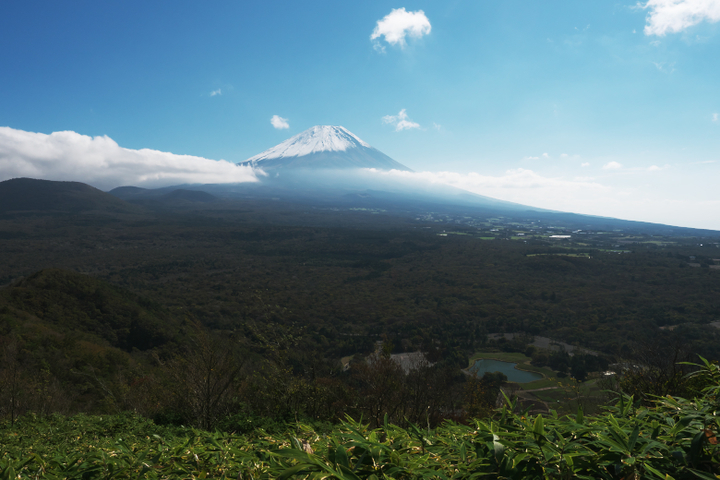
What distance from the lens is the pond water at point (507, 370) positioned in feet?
87.0

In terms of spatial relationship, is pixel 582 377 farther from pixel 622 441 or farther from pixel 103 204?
pixel 103 204

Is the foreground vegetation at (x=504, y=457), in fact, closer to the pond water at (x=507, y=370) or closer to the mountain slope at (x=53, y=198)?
the pond water at (x=507, y=370)

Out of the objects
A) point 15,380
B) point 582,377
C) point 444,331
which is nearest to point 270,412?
point 15,380

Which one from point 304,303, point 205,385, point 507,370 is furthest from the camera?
point 304,303

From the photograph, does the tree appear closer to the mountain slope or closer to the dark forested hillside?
the dark forested hillside

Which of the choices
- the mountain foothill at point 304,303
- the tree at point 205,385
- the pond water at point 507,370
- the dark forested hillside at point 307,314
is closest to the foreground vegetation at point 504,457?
the dark forested hillside at point 307,314

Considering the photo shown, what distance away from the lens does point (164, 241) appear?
89.4 m

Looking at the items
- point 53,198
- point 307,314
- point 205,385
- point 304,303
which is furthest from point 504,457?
point 53,198

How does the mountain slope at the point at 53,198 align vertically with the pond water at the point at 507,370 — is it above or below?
above

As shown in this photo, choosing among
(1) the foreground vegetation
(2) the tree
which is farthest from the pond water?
(1) the foreground vegetation

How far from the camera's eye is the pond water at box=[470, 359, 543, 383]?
26.5m

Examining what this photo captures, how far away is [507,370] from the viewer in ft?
95.2

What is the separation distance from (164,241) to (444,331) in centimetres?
8380

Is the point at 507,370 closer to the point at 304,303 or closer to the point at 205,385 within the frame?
the point at 304,303
